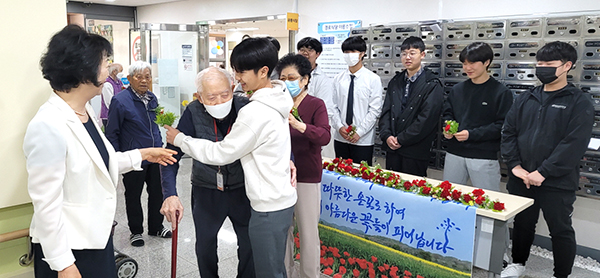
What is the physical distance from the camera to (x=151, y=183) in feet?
13.3

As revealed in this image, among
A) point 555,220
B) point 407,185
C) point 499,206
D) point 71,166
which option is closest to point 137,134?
point 71,166

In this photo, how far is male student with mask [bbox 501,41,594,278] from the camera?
2.99 meters

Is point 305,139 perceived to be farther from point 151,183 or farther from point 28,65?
point 151,183

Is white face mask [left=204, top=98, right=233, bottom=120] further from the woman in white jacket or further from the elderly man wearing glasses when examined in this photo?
the elderly man wearing glasses

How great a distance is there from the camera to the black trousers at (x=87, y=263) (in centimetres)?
168

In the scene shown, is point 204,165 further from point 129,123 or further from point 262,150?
point 129,123

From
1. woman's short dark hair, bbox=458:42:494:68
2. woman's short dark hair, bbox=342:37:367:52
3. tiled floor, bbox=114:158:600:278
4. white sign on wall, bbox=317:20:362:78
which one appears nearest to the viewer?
tiled floor, bbox=114:158:600:278

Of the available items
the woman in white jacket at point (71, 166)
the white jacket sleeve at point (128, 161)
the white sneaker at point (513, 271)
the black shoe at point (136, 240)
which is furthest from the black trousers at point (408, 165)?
the woman in white jacket at point (71, 166)

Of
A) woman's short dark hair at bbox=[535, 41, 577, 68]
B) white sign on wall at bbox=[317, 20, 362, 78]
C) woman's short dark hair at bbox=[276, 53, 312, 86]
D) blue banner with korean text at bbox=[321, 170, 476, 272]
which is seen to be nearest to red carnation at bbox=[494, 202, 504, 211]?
blue banner with korean text at bbox=[321, 170, 476, 272]

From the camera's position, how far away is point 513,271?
3.33m

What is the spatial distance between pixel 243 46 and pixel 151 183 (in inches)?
97.9

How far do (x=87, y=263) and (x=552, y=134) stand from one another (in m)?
3.09

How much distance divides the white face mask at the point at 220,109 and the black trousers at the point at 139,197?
6.76 ft

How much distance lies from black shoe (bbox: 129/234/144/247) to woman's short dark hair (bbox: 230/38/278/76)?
8.50ft
